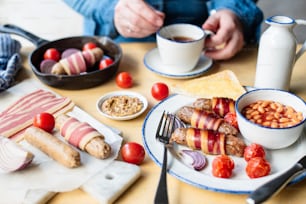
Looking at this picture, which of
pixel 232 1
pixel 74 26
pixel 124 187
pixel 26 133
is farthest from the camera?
pixel 74 26

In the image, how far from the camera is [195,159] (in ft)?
2.53

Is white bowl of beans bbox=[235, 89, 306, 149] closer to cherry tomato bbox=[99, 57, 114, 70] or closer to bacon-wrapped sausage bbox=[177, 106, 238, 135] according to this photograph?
bacon-wrapped sausage bbox=[177, 106, 238, 135]

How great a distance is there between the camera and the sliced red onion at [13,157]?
75 centimetres

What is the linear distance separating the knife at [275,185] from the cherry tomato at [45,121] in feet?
1.48

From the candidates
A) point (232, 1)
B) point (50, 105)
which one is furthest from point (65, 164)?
point (232, 1)

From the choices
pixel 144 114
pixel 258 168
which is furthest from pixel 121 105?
pixel 258 168

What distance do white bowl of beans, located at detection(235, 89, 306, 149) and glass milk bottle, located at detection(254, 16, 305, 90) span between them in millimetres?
127

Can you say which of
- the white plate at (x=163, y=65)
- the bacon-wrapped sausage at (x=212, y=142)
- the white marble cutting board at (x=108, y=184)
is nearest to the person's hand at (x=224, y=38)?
the white plate at (x=163, y=65)

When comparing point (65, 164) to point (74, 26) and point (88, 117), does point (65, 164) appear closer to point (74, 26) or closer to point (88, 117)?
point (88, 117)

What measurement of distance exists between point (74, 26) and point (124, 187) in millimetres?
2113

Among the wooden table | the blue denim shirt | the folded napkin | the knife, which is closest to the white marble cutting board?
the wooden table

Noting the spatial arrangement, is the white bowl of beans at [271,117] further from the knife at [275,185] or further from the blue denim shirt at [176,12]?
the blue denim shirt at [176,12]

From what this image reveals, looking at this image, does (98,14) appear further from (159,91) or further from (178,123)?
(178,123)

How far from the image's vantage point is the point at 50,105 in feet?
3.17
